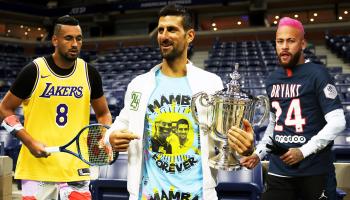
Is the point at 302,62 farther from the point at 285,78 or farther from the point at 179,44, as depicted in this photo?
the point at 179,44

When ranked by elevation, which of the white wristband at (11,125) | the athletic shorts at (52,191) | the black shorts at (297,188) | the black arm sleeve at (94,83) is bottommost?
the athletic shorts at (52,191)

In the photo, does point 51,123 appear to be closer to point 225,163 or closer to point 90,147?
point 90,147

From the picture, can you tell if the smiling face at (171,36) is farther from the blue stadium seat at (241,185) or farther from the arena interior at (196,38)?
the arena interior at (196,38)

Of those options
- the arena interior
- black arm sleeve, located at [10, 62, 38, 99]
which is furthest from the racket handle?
the arena interior

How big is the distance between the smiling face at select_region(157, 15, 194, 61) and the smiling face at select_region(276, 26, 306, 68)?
2.19 feet

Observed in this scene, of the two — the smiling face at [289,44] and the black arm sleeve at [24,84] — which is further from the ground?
the smiling face at [289,44]

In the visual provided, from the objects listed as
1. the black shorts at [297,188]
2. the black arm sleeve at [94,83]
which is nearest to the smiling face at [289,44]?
the black shorts at [297,188]

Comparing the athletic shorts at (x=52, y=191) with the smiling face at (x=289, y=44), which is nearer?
the smiling face at (x=289, y=44)

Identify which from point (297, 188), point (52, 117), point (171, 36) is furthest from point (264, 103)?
point (52, 117)

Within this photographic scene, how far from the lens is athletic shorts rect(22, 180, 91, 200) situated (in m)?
2.23

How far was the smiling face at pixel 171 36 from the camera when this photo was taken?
4.87 feet

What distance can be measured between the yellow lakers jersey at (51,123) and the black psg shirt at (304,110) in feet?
3.82

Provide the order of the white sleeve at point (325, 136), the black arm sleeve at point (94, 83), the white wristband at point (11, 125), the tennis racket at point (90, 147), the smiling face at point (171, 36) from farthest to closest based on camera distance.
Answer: the black arm sleeve at point (94, 83) < the white wristband at point (11, 125) < the tennis racket at point (90, 147) < the white sleeve at point (325, 136) < the smiling face at point (171, 36)

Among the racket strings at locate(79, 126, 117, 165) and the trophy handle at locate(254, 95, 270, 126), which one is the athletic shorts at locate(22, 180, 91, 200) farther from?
the trophy handle at locate(254, 95, 270, 126)
